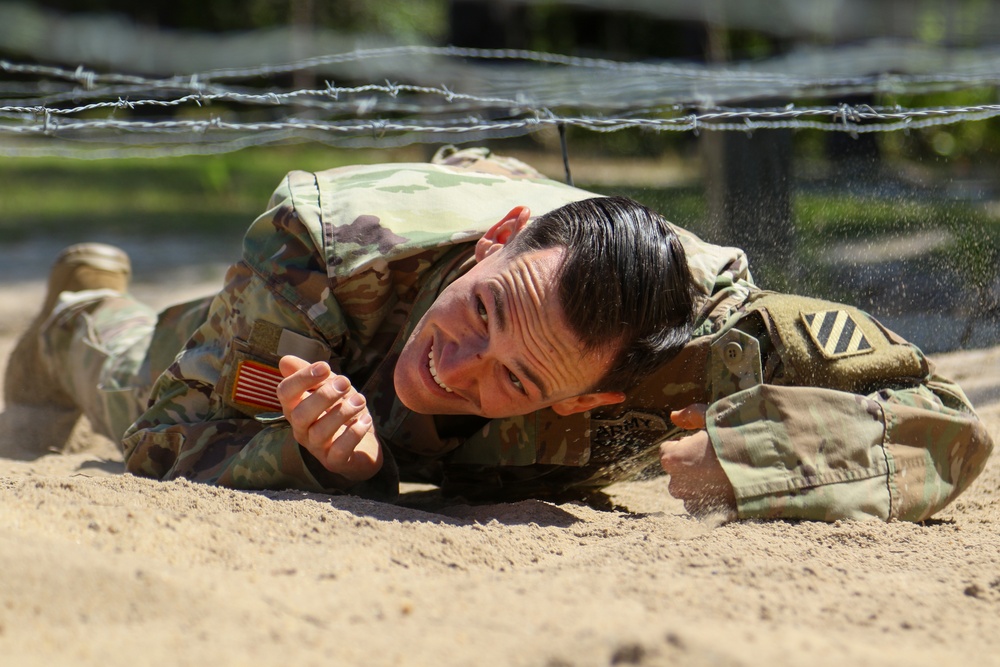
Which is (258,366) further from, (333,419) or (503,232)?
(503,232)

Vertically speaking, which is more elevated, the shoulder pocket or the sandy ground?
the shoulder pocket

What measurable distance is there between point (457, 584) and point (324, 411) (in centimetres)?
54

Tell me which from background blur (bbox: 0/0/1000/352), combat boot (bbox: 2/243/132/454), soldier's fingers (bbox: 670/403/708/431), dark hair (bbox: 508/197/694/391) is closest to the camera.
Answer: dark hair (bbox: 508/197/694/391)

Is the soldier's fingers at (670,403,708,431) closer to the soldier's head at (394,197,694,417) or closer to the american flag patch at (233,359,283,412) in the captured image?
the soldier's head at (394,197,694,417)

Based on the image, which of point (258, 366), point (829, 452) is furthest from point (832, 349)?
point (258, 366)

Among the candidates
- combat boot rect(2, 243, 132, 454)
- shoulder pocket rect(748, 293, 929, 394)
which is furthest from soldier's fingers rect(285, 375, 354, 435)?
combat boot rect(2, 243, 132, 454)

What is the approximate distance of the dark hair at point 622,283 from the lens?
5.93 ft

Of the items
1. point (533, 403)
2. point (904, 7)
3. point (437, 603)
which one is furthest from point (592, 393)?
point (904, 7)

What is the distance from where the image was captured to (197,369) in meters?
2.27

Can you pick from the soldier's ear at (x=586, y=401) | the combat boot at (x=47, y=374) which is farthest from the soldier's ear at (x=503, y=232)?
the combat boot at (x=47, y=374)

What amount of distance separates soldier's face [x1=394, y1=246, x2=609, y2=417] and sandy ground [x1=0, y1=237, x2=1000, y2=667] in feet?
0.71

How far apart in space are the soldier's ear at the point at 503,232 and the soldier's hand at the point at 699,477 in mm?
475

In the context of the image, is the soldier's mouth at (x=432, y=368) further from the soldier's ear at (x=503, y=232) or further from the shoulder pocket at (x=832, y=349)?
the shoulder pocket at (x=832, y=349)

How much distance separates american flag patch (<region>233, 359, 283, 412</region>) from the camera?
2.16 metres
